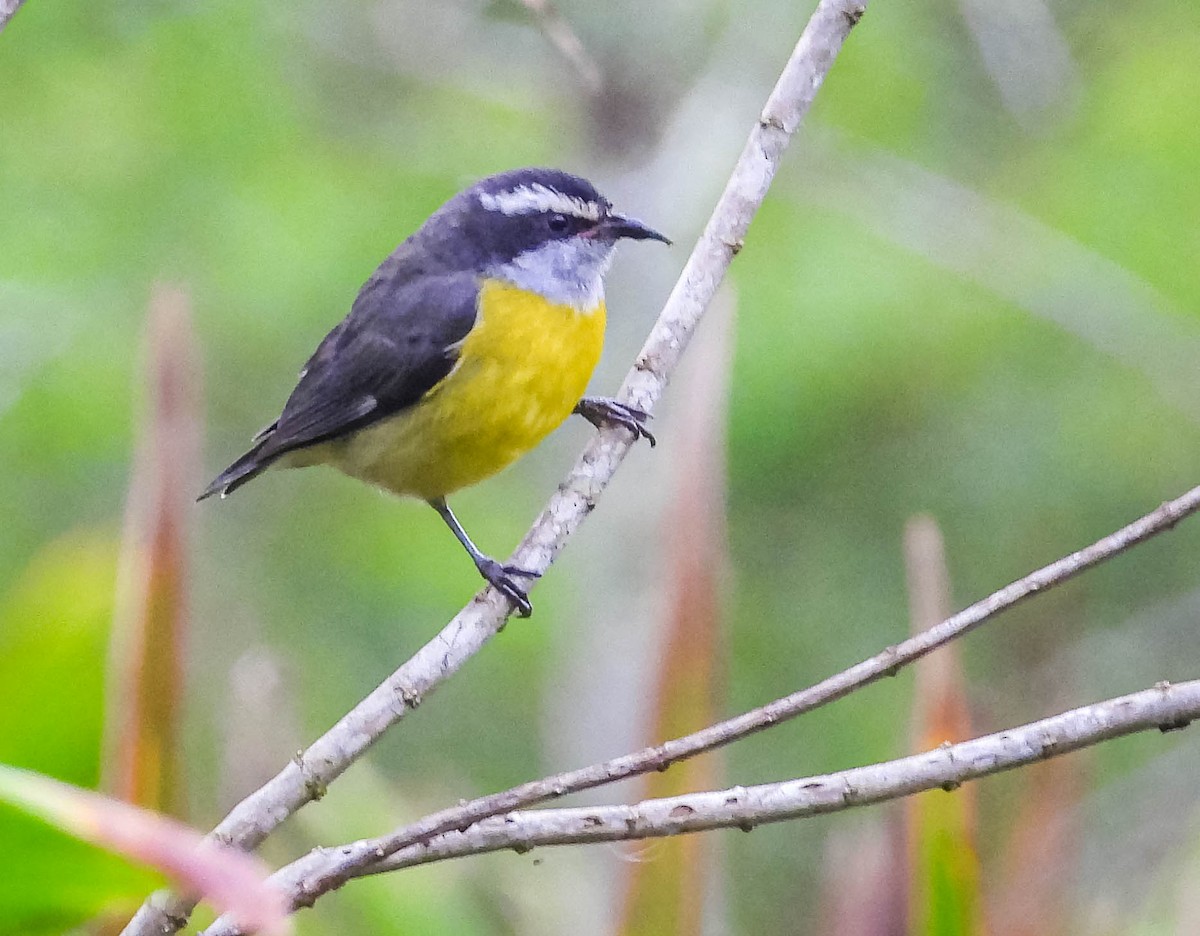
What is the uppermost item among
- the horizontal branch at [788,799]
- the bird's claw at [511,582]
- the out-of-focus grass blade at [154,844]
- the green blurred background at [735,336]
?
the green blurred background at [735,336]

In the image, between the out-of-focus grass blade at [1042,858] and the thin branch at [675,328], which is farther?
the out-of-focus grass blade at [1042,858]

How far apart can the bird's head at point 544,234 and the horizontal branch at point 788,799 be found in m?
2.30

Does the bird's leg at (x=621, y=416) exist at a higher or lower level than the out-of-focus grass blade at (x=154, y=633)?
higher

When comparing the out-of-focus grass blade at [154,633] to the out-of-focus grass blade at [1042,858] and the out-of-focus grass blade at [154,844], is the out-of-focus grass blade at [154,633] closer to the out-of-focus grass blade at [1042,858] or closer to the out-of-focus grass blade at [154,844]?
the out-of-focus grass blade at [154,844]

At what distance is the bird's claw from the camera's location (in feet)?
9.38

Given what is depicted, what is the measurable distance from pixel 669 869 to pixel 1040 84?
5223 millimetres

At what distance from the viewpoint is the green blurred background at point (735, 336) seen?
6.42 metres

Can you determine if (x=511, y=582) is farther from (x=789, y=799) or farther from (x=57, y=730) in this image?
(x=57, y=730)

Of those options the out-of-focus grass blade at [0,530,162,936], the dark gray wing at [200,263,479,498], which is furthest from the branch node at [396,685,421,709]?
the dark gray wing at [200,263,479,498]

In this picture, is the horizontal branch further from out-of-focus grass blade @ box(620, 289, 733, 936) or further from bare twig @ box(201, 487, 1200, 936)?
out-of-focus grass blade @ box(620, 289, 733, 936)

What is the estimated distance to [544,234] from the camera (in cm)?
419

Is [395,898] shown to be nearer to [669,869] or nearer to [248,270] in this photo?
[669,869]

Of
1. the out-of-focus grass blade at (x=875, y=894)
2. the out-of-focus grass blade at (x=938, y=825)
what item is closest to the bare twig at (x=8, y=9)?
the out-of-focus grass blade at (x=938, y=825)

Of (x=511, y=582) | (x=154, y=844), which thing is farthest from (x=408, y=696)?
(x=154, y=844)
